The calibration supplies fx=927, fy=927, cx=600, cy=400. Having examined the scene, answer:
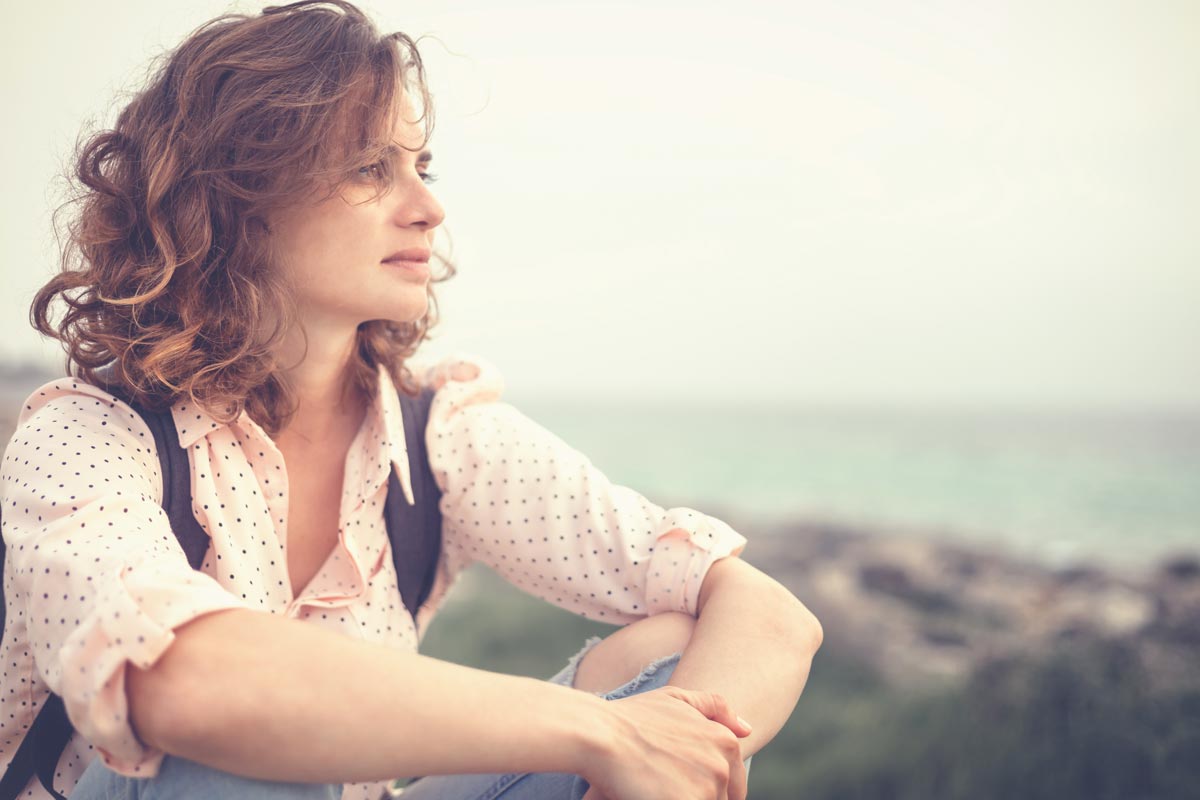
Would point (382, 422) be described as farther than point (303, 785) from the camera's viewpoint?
Yes

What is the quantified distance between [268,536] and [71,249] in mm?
779

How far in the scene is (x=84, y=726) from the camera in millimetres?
1160

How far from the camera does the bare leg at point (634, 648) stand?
5.65ft

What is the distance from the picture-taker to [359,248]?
6.14ft

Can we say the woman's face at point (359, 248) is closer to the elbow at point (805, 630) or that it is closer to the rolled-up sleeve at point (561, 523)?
the rolled-up sleeve at point (561, 523)

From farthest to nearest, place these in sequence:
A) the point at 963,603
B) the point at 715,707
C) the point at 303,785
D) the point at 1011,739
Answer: the point at 963,603, the point at 1011,739, the point at 715,707, the point at 303,785

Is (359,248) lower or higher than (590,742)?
higher

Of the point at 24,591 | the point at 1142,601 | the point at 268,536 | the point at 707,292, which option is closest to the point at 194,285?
the point at 268,536

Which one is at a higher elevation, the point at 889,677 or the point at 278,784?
the point at 278,784

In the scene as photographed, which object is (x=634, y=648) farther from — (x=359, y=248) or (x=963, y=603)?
(x=963, y=603)

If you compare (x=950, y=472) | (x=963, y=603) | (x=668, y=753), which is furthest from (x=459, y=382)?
(x=950, y=472)

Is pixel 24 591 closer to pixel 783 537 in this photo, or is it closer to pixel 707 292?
pixel 783 537

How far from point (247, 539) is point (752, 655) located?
0.95 m

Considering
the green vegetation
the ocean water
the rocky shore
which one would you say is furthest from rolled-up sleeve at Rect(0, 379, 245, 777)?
the ocean water
